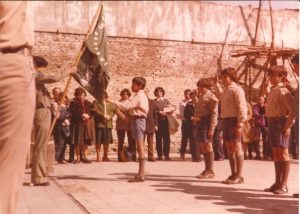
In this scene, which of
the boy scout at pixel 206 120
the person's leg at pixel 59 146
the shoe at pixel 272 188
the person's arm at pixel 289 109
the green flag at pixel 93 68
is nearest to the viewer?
the person's arm at pixel 289 109

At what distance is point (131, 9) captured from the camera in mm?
16875

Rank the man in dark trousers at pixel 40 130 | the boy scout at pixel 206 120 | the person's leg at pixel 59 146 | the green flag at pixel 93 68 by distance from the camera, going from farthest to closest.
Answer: the person's leg at pixel 59 146
the boy scout at pixel 206 120
the green flag at pixel 93 68
the man in dark trousers at pixel 40 130

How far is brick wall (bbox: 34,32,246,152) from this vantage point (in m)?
15.7

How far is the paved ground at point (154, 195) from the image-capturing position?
524 centimetres

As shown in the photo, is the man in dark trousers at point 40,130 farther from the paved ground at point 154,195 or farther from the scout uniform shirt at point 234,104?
the scout uniform shirt at point 234,104

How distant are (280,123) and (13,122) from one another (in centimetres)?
441

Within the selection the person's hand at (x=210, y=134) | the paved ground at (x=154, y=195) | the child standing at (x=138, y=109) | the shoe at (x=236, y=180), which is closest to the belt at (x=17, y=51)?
the paved ground at (x=154, y=195)

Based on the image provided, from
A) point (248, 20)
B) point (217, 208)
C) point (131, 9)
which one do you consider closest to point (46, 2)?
point (131, 9)

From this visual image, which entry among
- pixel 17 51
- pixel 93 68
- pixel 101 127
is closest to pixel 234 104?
pixel 93 68

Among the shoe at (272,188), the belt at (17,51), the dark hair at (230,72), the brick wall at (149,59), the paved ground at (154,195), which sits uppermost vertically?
the brick wall at (149,59)

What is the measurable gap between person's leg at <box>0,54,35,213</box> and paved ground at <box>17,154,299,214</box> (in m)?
2.51

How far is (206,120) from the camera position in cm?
818

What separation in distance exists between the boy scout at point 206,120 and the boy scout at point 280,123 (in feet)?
5.67

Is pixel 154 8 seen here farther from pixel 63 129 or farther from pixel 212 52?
pixel 63 129
